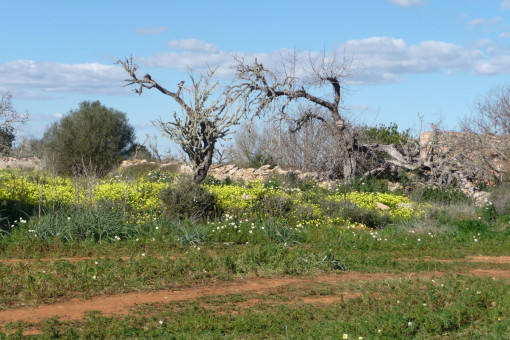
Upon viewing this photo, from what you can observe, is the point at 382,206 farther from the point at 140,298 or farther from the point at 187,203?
the point at 140,298

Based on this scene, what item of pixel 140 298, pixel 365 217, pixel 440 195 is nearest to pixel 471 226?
pixel 365 217

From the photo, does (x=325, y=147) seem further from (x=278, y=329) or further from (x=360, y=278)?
(x=278, y=329)

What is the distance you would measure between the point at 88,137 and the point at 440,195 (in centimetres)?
1897

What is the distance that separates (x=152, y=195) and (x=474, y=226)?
7.62m

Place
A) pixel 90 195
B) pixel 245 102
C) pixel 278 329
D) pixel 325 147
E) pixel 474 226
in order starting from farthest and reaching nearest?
1. pixel 325 147
2. pixel 245 102
3. pixel 474 226
4. pixel 90 195
5. pixel 278 329

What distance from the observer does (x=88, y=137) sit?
31766 mm

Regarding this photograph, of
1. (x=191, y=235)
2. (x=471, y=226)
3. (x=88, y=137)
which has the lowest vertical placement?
(x=471, y=226)

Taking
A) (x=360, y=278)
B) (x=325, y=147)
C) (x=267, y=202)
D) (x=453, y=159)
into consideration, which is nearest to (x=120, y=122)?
(x=325, y=147)

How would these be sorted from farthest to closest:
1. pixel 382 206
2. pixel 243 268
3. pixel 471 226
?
pixel 382 206, pixel 471 226, pixel 243 268

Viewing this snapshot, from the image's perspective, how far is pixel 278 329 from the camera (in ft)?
20.8

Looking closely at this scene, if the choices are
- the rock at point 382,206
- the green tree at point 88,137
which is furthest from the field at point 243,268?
the green tree at point 88,137

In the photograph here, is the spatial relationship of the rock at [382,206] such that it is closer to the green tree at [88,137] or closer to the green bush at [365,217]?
the green bush at [365,217]

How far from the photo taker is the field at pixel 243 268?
6.43 m

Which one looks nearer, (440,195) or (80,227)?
(80,227)
